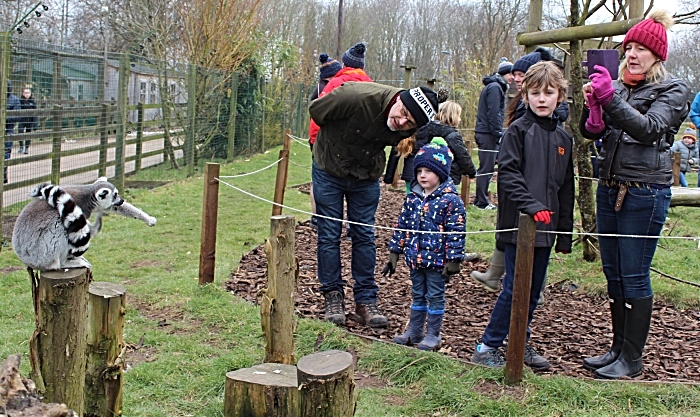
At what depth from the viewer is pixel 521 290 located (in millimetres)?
3934

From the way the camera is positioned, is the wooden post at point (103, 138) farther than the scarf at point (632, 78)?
Yes

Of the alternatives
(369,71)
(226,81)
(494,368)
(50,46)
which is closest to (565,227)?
(494,368)

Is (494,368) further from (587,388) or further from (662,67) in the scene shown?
(662,67)

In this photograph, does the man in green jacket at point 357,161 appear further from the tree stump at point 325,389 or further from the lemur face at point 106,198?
the tree stump at point 325,389

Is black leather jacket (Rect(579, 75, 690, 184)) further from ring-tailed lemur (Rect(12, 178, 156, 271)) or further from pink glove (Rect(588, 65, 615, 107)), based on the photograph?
ring-tailed lemur (Rect(12, 178, 156, 271))

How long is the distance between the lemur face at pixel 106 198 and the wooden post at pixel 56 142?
5351mm

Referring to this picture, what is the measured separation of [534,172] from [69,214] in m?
2.61

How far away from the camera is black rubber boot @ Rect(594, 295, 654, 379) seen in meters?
4.29

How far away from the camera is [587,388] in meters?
3.98

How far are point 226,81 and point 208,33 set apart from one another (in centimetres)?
111

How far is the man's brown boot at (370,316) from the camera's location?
17.3 ft

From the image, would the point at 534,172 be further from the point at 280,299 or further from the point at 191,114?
the point at 191,114

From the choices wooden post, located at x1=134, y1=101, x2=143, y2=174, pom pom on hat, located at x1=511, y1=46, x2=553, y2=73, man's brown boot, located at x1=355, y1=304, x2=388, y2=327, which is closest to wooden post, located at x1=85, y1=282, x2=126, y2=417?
man's brown boot, located at x1=355, y1=304, x2=388, y2=327

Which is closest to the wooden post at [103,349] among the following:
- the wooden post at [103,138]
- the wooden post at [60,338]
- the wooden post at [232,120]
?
the wooden post at [60,338]
